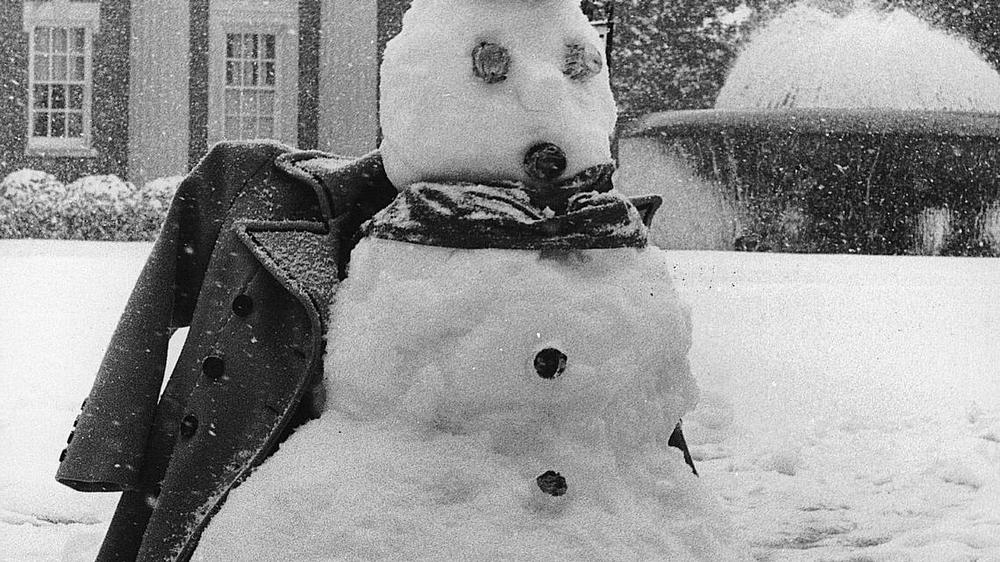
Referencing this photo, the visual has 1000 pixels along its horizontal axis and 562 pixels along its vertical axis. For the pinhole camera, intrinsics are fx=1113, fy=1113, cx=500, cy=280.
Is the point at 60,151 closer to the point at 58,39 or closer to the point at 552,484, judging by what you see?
the point at 58,39

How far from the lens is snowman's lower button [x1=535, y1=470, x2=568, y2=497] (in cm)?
162

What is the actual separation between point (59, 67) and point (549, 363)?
50.7ft

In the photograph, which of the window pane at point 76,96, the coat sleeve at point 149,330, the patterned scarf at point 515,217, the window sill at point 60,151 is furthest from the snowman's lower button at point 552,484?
the window pane at point 76,96

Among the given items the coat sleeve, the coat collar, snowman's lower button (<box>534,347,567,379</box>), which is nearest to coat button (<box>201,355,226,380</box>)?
the coat sleeve

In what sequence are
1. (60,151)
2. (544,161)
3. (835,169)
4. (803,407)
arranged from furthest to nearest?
(60,151)
(835,169)
(803,407)
(544,161)

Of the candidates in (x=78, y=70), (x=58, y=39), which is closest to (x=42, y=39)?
(x=58, y=39)

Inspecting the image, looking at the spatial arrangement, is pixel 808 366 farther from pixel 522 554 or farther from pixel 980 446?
pixel 522 554

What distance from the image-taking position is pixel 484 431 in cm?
166

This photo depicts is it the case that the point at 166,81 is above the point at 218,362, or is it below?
above

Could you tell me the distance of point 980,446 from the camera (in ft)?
18.9

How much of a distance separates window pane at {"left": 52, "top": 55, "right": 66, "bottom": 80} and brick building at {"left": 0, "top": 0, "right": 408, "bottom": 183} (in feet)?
0.06

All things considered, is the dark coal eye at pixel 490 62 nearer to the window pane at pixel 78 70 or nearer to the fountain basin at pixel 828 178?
the fountain basin at pixel 828 178

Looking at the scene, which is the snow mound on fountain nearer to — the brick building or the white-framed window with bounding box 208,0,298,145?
Result: the brick building

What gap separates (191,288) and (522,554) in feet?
2.73
